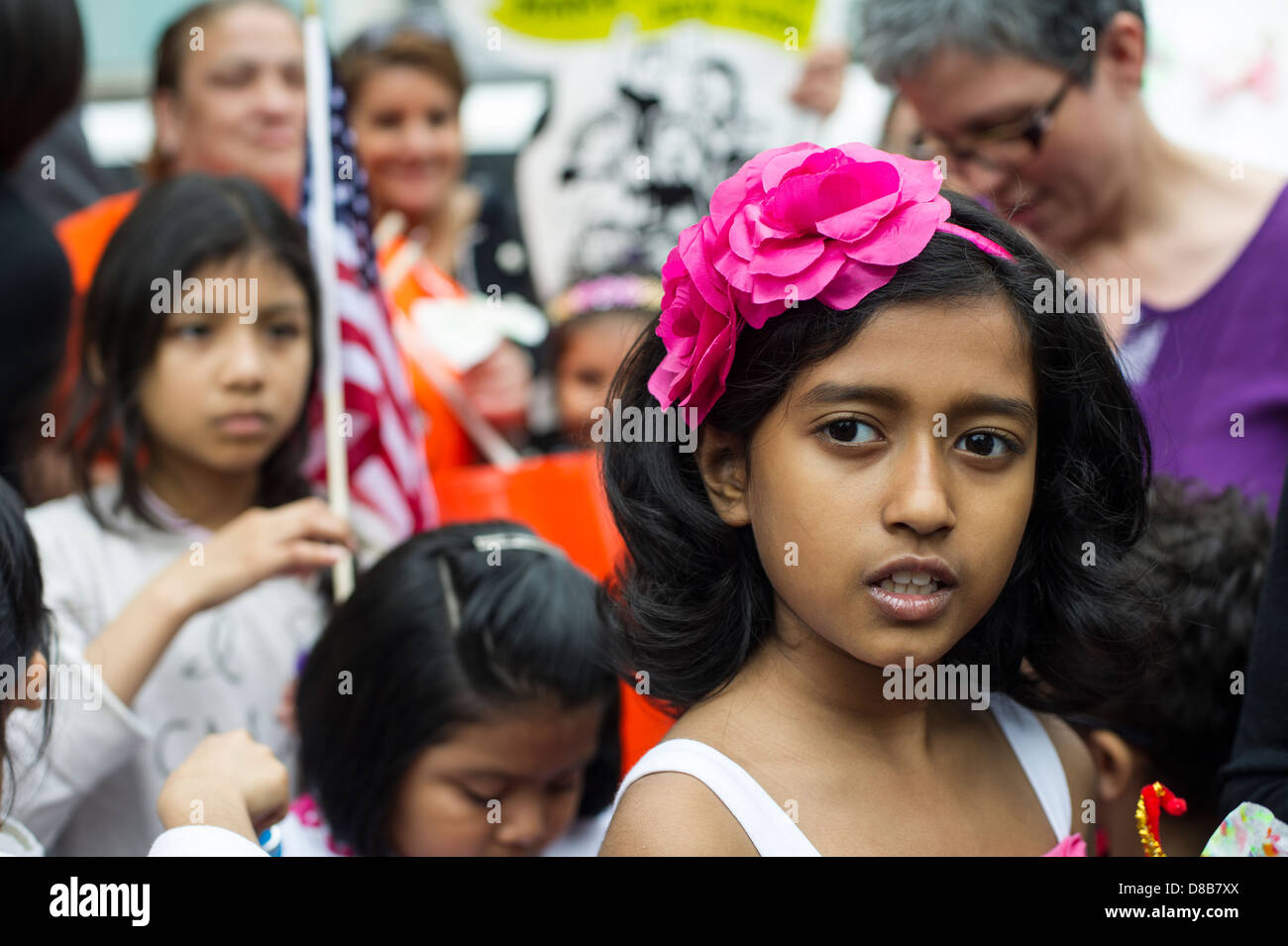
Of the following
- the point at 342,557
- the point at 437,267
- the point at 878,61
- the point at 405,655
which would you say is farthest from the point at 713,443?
the point at 437,267

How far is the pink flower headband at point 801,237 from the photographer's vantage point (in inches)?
65.6

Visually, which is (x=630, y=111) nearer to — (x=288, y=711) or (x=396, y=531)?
(x=396, y=531)

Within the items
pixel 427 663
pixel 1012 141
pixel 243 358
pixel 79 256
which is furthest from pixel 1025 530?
pixel 79 256

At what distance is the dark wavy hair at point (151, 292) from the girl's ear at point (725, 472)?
1586 mm

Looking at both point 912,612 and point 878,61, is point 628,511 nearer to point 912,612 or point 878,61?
point 912,612

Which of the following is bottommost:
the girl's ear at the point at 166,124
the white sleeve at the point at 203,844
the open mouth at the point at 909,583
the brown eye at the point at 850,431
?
the white sleeve at the point at 203,844

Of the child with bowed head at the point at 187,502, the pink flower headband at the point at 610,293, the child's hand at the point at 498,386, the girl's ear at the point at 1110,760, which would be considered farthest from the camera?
the pink flower headband at the point at 610,293

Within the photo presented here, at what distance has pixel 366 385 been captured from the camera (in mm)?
3316

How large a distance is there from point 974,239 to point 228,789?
119 centimetres

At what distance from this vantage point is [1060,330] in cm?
181

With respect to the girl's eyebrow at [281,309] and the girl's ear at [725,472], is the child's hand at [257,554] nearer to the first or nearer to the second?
the girl's eyebrow at [281,309]

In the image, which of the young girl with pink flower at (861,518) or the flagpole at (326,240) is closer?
the young girl with pink flower at (861,518)

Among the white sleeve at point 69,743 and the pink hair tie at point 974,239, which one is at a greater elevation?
the pink hair tie at point 974,239

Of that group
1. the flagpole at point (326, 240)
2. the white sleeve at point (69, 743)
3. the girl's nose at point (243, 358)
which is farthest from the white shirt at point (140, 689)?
the girl's nose at point (243, 358)
